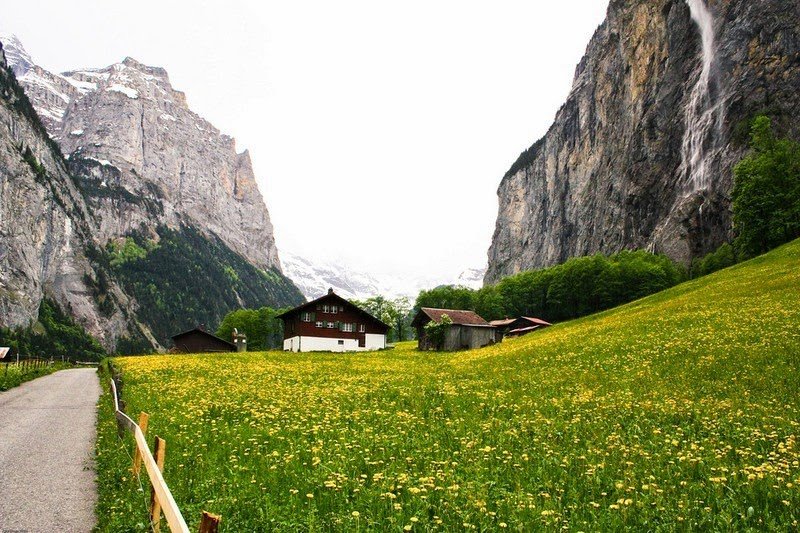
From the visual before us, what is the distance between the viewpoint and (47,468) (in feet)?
44.1

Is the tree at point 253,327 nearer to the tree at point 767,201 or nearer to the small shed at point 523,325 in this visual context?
the small shed at point 523,325

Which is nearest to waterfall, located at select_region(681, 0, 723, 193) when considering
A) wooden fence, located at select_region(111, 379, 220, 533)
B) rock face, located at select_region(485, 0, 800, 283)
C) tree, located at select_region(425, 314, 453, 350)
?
rock face, located at select_region(485, 0, 800, 283)

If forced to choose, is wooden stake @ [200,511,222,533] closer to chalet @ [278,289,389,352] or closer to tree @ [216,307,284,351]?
chalet @ [278,289,389,352]

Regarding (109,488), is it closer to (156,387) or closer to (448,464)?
(448,464)

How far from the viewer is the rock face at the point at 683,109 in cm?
11525

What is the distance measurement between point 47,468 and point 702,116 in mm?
152587

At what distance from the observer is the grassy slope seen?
869cm

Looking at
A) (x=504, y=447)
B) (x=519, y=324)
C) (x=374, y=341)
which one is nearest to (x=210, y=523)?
(x=504, y=447)

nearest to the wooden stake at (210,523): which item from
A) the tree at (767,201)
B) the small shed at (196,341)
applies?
the tree at (767,201)

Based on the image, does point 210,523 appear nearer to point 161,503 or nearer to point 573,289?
point 161,503

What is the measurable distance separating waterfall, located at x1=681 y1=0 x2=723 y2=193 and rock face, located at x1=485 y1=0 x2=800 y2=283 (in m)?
0.33

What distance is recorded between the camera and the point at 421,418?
17.8 meters

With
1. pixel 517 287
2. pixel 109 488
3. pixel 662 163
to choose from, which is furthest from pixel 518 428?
pixel 662 163

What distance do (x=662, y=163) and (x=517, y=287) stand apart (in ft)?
186
